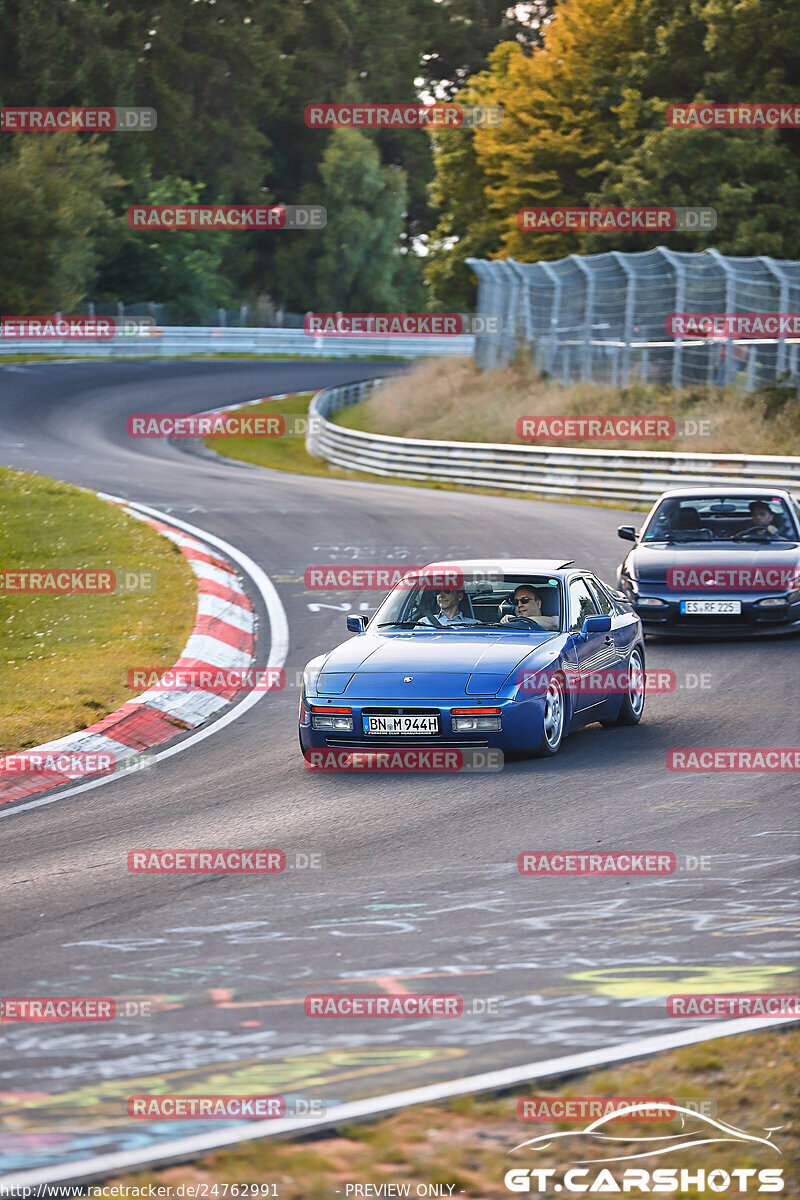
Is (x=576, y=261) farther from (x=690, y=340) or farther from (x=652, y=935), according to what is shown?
(x=652, y=935)

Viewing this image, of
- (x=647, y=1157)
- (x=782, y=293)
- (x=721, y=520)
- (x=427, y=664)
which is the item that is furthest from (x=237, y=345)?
(x=647, y=1157)

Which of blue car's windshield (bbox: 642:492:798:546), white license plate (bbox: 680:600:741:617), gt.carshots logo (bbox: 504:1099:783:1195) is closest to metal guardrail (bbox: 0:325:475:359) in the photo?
blue car's windshield (bbox: 642:492:798:546)

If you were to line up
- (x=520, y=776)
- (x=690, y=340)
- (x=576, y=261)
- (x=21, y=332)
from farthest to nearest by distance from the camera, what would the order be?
1. (x=21, y=332)
2. (x=576, y=261)
3. (x=690, y=340)
4. (x=520, y=776)

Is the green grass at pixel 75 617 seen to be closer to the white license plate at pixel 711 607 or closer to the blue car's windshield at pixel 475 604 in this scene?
the blue car's windshield at pixel 475 604

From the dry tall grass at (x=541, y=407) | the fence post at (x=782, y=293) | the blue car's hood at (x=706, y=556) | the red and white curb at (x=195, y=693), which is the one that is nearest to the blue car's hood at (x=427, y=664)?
the red and white curb at (x=195, y=693)

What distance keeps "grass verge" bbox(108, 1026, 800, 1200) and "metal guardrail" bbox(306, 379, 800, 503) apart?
21.4 m

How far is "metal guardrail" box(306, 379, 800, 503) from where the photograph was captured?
86.8 ft

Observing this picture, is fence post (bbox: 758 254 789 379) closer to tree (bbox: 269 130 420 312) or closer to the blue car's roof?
the blue car's roof

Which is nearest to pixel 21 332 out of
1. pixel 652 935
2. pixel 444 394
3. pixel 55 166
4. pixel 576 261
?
pixel 55 166

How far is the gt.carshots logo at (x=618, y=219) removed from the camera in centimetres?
4175

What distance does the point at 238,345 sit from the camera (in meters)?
62.2

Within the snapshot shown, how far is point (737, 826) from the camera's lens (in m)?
8.68

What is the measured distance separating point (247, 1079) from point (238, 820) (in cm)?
402

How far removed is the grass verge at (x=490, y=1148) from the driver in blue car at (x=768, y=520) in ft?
39.0
